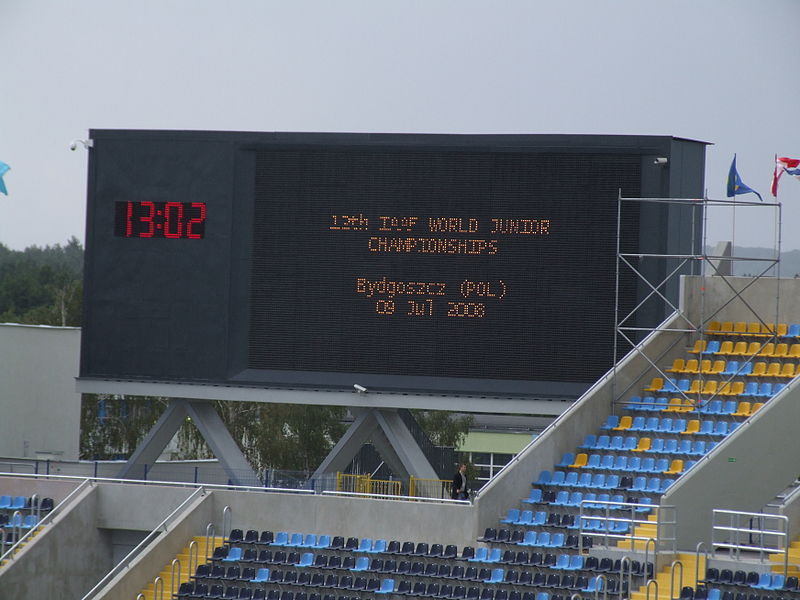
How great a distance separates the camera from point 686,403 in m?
21.0

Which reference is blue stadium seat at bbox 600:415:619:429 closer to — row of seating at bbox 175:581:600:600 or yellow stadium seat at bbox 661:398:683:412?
yellow stadium seat at bbox 661:398:683:412

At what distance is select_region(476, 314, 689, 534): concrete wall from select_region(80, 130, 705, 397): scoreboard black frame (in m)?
0.38

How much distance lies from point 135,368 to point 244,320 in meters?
→ 1.79

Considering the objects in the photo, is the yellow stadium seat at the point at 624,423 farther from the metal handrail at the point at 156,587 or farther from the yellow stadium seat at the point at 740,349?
the metal handrail at the point at 156,587

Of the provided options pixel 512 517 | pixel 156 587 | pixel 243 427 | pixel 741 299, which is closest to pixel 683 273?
pixel 741 299

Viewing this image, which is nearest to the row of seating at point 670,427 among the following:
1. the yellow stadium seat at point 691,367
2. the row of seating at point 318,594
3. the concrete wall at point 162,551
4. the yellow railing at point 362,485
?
the yellow stadium seat at point 691,367

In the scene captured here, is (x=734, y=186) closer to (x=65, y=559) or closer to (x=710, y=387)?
(x=710, y=387)

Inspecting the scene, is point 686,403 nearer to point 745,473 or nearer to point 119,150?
point 745,473

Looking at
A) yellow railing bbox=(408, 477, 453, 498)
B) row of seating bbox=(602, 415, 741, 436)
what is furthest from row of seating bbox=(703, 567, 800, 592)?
yellow railing bbox=(408, 477, 453, 498)

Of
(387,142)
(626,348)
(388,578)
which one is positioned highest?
(387,142)

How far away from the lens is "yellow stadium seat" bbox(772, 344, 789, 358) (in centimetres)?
2114

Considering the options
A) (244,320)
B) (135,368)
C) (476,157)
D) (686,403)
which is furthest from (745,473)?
(135,368)

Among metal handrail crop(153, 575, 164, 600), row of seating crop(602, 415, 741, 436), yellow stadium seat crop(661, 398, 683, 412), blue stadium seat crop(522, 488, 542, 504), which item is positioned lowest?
metal handrail crop(153, 575, 164, 600)

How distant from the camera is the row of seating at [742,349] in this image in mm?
21172
